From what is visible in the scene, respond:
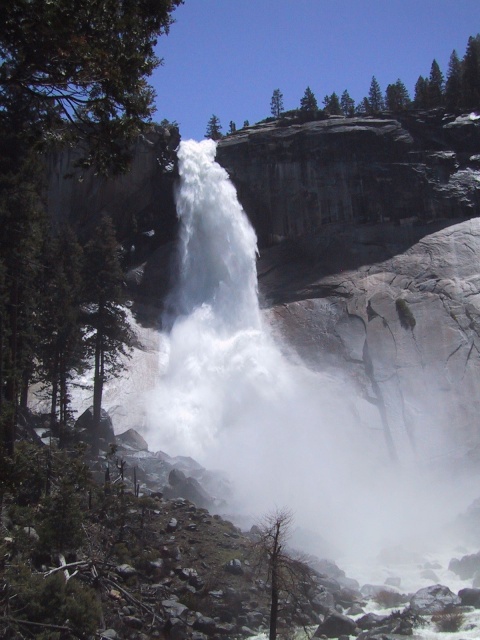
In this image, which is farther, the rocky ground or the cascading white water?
the cascading white water

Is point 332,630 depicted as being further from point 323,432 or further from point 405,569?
point 323,432

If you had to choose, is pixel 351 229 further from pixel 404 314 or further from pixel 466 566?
pixel 466 566

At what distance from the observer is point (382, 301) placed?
126ft

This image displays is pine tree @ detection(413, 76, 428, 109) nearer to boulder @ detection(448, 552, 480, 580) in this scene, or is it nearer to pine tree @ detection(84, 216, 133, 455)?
pine tree @ detection(84, 216, 133, 455)

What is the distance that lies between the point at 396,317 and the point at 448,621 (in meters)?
23.7

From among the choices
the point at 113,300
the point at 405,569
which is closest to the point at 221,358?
the point at 113,300

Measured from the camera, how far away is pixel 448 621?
1559 centimetres

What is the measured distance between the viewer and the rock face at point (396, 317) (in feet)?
110

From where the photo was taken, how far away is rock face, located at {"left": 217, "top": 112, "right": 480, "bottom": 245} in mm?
43188

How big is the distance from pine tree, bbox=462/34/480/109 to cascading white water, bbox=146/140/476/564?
831 inches

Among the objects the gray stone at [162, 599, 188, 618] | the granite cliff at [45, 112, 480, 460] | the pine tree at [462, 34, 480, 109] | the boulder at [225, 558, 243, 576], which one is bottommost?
the gray stone at [162, 599, 188, 618]

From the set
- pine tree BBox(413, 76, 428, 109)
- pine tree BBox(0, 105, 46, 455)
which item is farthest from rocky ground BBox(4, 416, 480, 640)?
pine tree BBox(413, 76, 428, 109)

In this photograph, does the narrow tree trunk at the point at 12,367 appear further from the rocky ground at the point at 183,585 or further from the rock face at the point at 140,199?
the rock face at the point at 140,199

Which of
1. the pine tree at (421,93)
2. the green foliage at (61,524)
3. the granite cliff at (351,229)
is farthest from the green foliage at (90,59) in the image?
the pine tree at (421,93)
